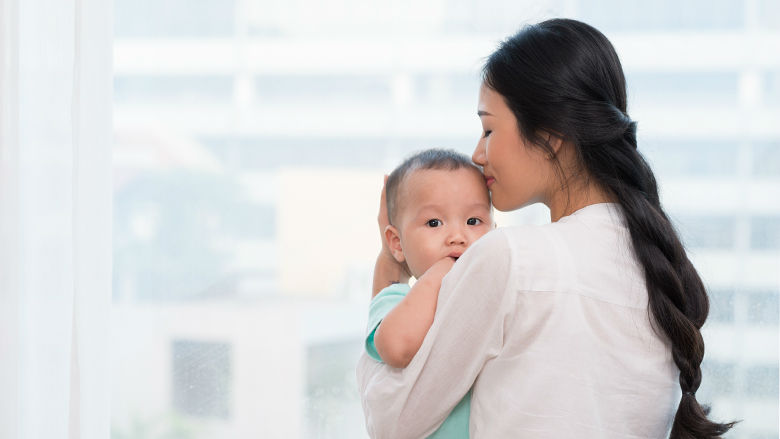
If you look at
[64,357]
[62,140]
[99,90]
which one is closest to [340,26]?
[99,90]

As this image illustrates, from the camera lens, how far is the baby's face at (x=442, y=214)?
49.1 inches

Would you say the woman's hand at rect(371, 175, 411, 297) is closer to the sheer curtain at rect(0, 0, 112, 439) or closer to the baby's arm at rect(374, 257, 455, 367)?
the baby's arm at rect(374, 257, 455, 367)

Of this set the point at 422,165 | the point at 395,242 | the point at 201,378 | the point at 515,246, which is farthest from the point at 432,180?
the point at 201,378

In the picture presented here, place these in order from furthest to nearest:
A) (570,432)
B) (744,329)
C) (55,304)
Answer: (744,329), (55,304), (570,432)

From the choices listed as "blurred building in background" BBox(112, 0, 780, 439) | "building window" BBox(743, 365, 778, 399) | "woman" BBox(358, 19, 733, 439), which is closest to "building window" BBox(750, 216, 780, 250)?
"blurred building in background" BBox(112, 0, 780, 439)

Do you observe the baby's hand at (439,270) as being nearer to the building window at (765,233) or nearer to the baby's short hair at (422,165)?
the baby's short hair at (422,165)

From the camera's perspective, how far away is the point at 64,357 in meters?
1.62

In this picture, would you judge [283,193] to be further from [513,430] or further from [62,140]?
[513,430]

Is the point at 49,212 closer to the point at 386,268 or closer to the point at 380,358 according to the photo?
the point at 386,268

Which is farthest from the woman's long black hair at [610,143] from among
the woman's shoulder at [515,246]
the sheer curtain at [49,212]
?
the sheer curtain at [49,212]

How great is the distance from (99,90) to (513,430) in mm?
1178

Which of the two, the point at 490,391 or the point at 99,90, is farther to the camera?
the point at 99,90

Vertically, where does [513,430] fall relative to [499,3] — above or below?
below

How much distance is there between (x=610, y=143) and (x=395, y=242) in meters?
0.44
